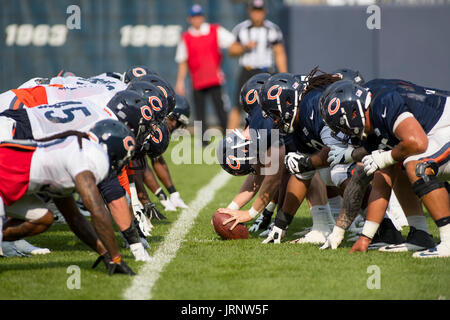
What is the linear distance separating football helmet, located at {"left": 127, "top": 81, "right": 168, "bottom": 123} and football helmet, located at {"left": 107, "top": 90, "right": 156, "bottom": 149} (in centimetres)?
24

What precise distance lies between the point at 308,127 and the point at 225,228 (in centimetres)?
113

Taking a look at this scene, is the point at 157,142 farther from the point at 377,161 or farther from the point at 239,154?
the point at 377,161

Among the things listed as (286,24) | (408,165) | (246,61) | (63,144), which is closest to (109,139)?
(63,144)

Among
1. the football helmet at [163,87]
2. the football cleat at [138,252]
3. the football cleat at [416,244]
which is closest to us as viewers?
the football cleat at [138,252]

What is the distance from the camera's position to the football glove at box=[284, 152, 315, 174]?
19.9ft

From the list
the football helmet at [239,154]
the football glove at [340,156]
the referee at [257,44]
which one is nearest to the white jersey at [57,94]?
the football helmet at [239,154]

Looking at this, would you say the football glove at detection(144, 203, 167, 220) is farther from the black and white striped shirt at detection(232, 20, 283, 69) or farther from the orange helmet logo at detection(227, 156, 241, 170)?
the black and white striped shirt at detection(232, 20, 283, 69)

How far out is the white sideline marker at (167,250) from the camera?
473 centimetres

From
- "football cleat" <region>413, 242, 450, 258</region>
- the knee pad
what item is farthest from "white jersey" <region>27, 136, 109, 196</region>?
"football cleat" <region>413, 242, 450, 258</region>

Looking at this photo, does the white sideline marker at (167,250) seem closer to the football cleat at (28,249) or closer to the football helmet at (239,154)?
the football helmet at (239,154)

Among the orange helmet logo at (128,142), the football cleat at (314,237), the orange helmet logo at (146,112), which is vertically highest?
the orange helmet logo at (146,112)

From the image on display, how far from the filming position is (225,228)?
6.49 meters

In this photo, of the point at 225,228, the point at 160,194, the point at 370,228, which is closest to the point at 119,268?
the point at 225,228

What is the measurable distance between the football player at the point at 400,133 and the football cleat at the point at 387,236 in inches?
16.6
